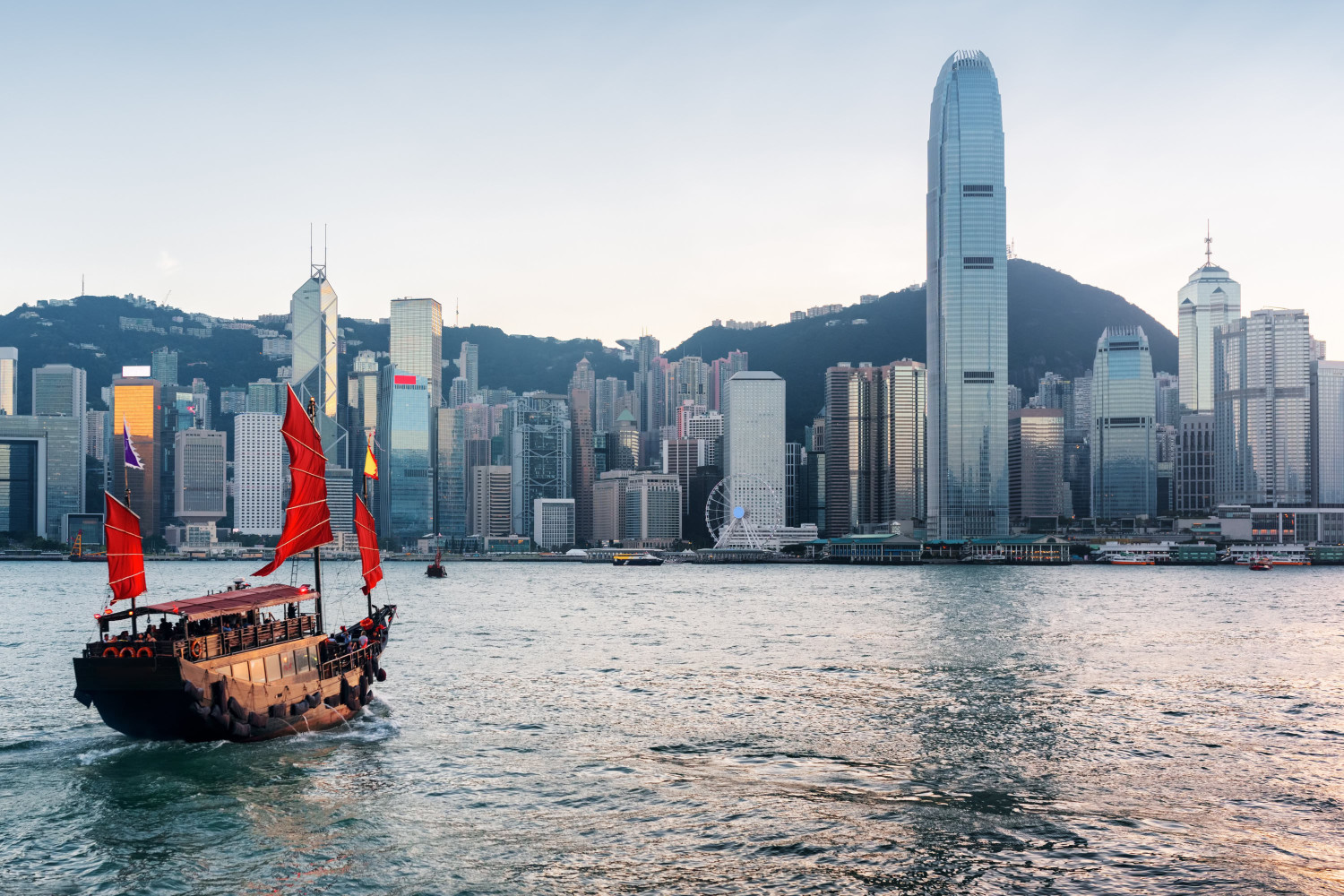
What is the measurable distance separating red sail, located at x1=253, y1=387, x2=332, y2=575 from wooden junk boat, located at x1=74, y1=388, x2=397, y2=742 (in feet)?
0.15

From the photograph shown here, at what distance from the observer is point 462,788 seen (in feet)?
93.2

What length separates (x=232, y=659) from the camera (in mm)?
31484

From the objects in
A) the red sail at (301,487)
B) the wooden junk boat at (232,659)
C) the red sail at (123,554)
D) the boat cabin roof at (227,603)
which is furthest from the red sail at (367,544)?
the red sail at (123,554)

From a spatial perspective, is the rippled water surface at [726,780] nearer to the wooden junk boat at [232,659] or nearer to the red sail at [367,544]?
the wooden junk boat at [232,659]

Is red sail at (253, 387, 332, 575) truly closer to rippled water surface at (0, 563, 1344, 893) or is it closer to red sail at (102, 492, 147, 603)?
red sail at (102, 492, 147, 603)

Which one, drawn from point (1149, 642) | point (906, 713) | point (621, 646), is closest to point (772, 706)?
point (906, 713)

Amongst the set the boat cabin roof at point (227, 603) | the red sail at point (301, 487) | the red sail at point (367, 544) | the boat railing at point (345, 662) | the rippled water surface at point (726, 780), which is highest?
the red sail at point (301, 487)

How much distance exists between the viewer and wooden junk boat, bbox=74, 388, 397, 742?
29.7m

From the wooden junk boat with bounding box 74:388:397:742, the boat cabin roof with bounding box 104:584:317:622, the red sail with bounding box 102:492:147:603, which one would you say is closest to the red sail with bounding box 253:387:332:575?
the wooden junk boat with bounding box 74:388:397:742

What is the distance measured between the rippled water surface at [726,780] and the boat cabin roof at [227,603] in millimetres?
3919

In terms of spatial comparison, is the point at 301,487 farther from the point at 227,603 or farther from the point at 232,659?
the point at 232,659

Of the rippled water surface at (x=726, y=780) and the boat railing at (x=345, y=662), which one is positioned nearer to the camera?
the rippled water surface at (x=726, y=780)

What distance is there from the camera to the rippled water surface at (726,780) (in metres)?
22.5

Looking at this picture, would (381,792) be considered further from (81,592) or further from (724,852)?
(81,592)
